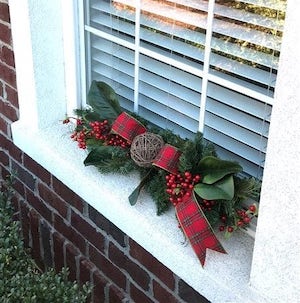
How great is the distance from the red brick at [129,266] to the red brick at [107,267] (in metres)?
0.04

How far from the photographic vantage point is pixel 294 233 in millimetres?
1463

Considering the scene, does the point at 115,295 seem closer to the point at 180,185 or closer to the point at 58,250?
the point at 58,250

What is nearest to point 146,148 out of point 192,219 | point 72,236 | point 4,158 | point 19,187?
point 192,219

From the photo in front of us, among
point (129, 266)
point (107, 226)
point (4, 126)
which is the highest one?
point (4, 126)

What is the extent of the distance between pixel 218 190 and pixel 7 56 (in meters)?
1.32

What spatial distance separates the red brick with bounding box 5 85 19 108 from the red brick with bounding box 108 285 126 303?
3.10 feet

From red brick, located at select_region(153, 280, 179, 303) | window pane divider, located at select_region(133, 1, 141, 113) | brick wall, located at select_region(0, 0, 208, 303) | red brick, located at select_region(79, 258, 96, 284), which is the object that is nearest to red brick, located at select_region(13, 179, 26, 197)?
brick wall, located at select_region(0, 0, 208, 303)

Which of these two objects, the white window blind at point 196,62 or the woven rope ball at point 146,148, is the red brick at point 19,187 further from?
the woven rope ball at point 146,148

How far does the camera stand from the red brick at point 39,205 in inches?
105

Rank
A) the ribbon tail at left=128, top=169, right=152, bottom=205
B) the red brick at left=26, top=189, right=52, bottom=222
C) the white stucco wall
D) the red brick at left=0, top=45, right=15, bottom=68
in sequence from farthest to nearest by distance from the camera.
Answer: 1. the red brick at left=26, top=189, right=52, bottom=222
2. the red brick at left=0, top=45, right=15, bottom=68
3. the ribbon tail at left=128, top=169, right=152, bottom=205
4. the white stucco wall

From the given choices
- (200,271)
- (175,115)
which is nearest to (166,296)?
(200,271)

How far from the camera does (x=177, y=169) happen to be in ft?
6.18

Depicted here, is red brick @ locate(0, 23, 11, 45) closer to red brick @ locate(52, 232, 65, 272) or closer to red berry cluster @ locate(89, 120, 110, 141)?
red berry cluster @ locate(89, 120, 110, 141)

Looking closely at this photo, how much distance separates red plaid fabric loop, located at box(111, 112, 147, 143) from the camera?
207cm
